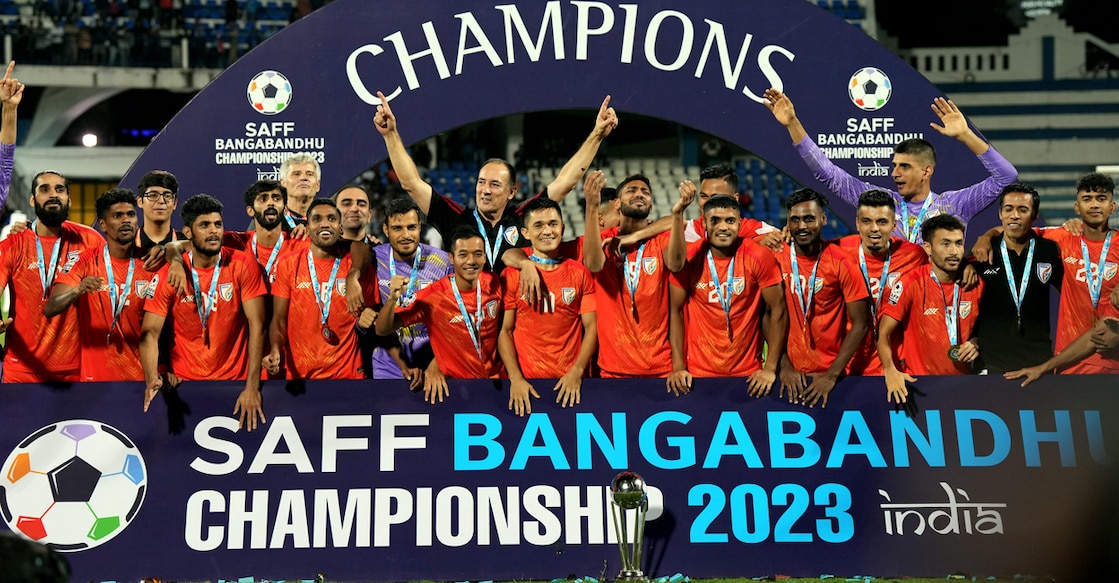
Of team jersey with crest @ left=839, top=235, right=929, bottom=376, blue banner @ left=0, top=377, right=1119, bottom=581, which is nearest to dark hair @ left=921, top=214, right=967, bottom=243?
team jersey with crest @ left=839, top=235, right=929, bottom=376

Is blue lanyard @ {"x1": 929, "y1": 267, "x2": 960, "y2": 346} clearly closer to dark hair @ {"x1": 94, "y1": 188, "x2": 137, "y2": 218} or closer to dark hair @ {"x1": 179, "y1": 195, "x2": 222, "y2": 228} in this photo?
dark hair @ {"x1": 179, "y1": 195, "x2": 222, "y2": 228}

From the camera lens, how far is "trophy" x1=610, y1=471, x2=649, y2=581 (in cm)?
679

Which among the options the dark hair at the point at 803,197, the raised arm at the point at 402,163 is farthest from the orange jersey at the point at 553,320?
the dark hair at the point at 803,197

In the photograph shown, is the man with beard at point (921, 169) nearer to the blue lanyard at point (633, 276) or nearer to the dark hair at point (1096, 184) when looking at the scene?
the dark hair at point (1096, 184)

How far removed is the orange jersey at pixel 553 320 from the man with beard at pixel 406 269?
730mm

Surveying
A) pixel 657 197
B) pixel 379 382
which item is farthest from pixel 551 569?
pixel 657 197

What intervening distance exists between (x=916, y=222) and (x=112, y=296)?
577 cm

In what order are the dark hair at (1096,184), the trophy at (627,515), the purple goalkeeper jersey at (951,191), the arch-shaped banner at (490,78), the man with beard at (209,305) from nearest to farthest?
the trophy at (627,515)
the man with beard at (209,305)
the dark hair at (1096,184)
the purple goalkeeper jersey at (951,191)
the arch-shaped banner at (490,78)

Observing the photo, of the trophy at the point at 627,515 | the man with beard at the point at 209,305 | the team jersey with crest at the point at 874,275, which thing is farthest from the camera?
the team jersey with crest at the point at 874,275

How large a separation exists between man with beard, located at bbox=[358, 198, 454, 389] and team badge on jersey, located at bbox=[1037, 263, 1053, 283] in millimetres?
3924

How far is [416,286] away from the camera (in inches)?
335

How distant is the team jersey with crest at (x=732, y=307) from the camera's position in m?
7.88

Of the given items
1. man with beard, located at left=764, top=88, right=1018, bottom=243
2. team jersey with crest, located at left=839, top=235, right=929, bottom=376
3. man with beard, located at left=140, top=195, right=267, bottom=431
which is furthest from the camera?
man with beard, located at left=764, top=88, right=1018, bottom=243

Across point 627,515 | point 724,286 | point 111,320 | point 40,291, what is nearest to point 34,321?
point 40,291
